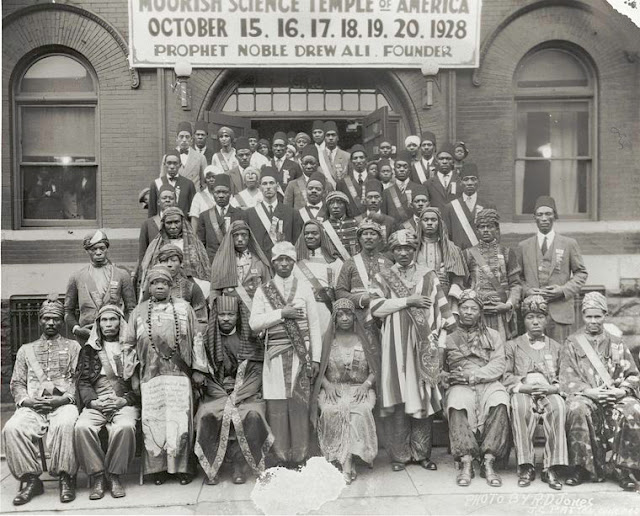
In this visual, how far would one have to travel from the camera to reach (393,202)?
267 inches

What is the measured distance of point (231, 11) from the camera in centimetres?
777

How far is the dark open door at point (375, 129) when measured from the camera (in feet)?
26.6

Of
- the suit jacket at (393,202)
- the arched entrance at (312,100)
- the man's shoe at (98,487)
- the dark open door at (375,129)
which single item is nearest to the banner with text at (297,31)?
the dark open door at (375,129)

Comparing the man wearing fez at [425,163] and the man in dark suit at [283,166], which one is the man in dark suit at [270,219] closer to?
the man in dark suit at [283,166]

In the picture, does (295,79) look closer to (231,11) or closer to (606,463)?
(231,11)

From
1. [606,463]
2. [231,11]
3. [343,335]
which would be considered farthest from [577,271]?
[231,11]

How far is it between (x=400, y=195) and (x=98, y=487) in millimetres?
3820

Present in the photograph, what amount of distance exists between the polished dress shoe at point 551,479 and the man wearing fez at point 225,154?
438 centimetres

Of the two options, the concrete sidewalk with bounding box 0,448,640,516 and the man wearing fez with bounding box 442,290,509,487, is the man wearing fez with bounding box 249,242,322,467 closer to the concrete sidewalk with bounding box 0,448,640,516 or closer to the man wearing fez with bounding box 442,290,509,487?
the concrete sidewalk with bounding box 0,448,640,516

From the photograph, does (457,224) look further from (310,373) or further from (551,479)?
(551,479)

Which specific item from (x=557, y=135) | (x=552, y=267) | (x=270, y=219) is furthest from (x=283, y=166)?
(x=557, y=135)

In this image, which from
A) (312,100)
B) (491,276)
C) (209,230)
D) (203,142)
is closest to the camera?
(491,276)

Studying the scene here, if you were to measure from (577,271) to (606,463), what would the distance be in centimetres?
195

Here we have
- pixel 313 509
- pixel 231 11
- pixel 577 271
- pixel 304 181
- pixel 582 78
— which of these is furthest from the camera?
pixel 582 78
